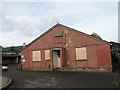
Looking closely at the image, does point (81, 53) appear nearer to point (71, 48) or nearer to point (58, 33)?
point (71, 48)

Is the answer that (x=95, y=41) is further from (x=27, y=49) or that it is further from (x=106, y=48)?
(x=27, y=49)

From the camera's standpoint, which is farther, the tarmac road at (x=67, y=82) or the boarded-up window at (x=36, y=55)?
the boarded-up window at (x=36, y=55)

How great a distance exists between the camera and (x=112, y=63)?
28906 millimetres

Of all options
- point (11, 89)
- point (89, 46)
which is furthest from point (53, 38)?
point (11, 89)

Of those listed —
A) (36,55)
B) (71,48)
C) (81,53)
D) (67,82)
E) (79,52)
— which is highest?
(71,48)

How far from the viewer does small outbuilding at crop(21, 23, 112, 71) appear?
28734 millimetres

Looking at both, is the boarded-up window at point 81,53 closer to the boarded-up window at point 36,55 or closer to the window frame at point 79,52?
the window frame at point 79,52

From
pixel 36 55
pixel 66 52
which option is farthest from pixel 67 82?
pixel 36 55

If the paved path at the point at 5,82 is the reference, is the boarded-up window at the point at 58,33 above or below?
above

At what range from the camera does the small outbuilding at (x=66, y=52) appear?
28.7m

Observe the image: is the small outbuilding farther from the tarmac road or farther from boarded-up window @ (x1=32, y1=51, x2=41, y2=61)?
the tarmac road

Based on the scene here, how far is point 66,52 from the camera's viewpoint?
32094 millimetres

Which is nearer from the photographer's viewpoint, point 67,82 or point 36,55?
point 67,82

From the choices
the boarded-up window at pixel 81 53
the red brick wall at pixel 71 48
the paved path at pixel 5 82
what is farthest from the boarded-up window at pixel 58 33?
the paved path at pixel 5 82
